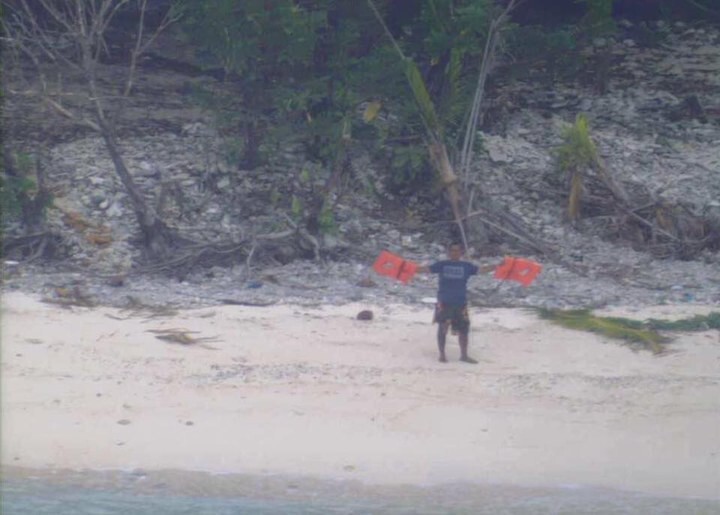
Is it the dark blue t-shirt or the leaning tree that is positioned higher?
the leaning tree

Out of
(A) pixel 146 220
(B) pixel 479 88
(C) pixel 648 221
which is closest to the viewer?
(A) pixel 146 220

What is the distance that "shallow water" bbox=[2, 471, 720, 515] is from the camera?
22.3ft

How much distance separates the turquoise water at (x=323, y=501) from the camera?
6.79 metres

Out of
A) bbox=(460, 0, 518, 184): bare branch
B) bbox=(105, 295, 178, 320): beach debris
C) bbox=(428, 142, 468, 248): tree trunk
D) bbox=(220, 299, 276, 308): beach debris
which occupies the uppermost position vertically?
bbox=(460, 0, 518, 184): bare branch

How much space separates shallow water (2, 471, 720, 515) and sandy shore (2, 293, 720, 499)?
122 millimetres

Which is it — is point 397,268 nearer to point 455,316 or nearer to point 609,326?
point 455,316

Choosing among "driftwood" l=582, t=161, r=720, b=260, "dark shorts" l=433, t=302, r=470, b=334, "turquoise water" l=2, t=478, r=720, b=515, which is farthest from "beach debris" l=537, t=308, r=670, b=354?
"driftwood" l=582, t=161, r=720, b=260

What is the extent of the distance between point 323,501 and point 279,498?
28 centimetres

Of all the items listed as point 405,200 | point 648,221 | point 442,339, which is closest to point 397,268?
point 442,339

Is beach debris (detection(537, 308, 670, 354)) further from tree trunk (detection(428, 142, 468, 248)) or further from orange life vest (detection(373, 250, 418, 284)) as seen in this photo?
tree trunk (detection(428, 142, 468, 248))

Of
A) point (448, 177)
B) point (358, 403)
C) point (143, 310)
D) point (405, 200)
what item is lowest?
point (358, 403)

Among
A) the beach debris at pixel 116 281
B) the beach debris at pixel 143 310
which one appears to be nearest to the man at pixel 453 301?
the beach debris at pixel 143 310

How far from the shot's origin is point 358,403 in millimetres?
8141

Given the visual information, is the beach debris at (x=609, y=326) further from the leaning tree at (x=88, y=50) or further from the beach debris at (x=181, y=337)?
the leaning tree at (x=88, y=50)
